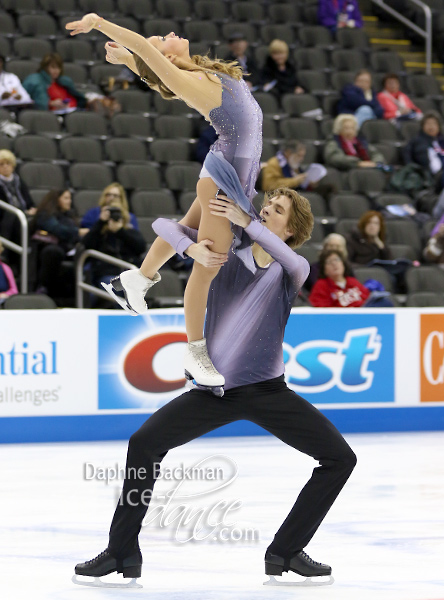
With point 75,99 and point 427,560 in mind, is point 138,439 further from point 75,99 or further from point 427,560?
point 75,99

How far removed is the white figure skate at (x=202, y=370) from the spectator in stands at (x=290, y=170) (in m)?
6.23

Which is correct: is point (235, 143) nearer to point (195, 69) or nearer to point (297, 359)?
point (195, 69)

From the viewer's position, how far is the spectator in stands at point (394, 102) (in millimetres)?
12336

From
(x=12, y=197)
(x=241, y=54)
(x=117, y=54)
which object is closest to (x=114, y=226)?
(x=12, y=197)

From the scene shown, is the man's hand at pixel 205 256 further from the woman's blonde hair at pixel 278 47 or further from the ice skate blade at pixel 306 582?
the woman's blonde hair at pixel 278 47

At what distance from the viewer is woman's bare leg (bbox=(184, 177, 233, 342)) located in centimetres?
383

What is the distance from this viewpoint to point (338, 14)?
13734mm

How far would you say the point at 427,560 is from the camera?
14.2ft

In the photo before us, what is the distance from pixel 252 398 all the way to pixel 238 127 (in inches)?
38.7

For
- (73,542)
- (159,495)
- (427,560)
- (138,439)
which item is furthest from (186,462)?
(138,439)

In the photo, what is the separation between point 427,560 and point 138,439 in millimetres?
1404

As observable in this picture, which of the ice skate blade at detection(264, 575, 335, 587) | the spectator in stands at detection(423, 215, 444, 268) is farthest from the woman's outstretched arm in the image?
the spectator in stands at detection(423, 215, 444, 268)

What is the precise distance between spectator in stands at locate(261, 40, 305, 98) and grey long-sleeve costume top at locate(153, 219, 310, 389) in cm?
831
